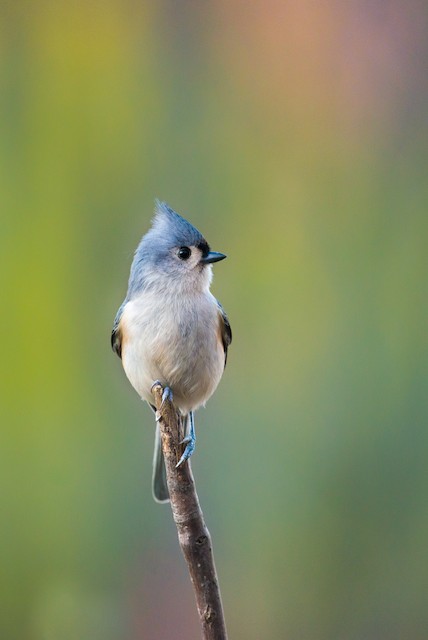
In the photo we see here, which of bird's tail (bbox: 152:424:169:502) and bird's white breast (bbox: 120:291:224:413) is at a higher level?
bird's white breast (bbox: 120:291:224:413)

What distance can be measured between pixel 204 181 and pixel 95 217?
1.21ft

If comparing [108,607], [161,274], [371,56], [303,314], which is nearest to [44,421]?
[108,607]

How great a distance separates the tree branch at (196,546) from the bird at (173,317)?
14cm

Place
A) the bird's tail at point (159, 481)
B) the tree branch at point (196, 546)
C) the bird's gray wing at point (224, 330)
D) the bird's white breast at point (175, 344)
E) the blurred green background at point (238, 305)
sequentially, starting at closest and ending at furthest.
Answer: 1. the tree branch at point (196, 546)
2. the bird's white breast at point (175, 344)
3. the bird's gray wing at point (224, 330)
4. the bird's tail at point (159, 481)
5. the blurred green background at point (238, 305)

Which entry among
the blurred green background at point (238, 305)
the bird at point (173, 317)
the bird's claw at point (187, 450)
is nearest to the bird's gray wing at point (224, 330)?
the bird at point (173, 317)

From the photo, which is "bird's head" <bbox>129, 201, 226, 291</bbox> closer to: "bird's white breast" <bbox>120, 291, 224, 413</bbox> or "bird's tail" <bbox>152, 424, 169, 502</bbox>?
"bird's white breast" <bbox>120, 291, 224, 413</bbox>

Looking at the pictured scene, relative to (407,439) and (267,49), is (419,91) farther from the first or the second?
(407,439)

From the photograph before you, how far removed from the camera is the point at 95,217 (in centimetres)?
219

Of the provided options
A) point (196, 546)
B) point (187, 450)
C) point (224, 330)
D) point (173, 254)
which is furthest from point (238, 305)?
point (196, 546)

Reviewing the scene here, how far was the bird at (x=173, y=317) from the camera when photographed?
1.22 m

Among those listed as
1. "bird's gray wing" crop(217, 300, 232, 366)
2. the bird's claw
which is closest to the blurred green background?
"bird's gray wing" crop(217, 300, 232, 366)

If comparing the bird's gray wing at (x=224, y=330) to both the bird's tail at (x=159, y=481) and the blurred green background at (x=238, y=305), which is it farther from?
the blurred green background at (x=238, y=305)

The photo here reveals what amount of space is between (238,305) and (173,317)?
992 mm

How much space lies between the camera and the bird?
1.22m
